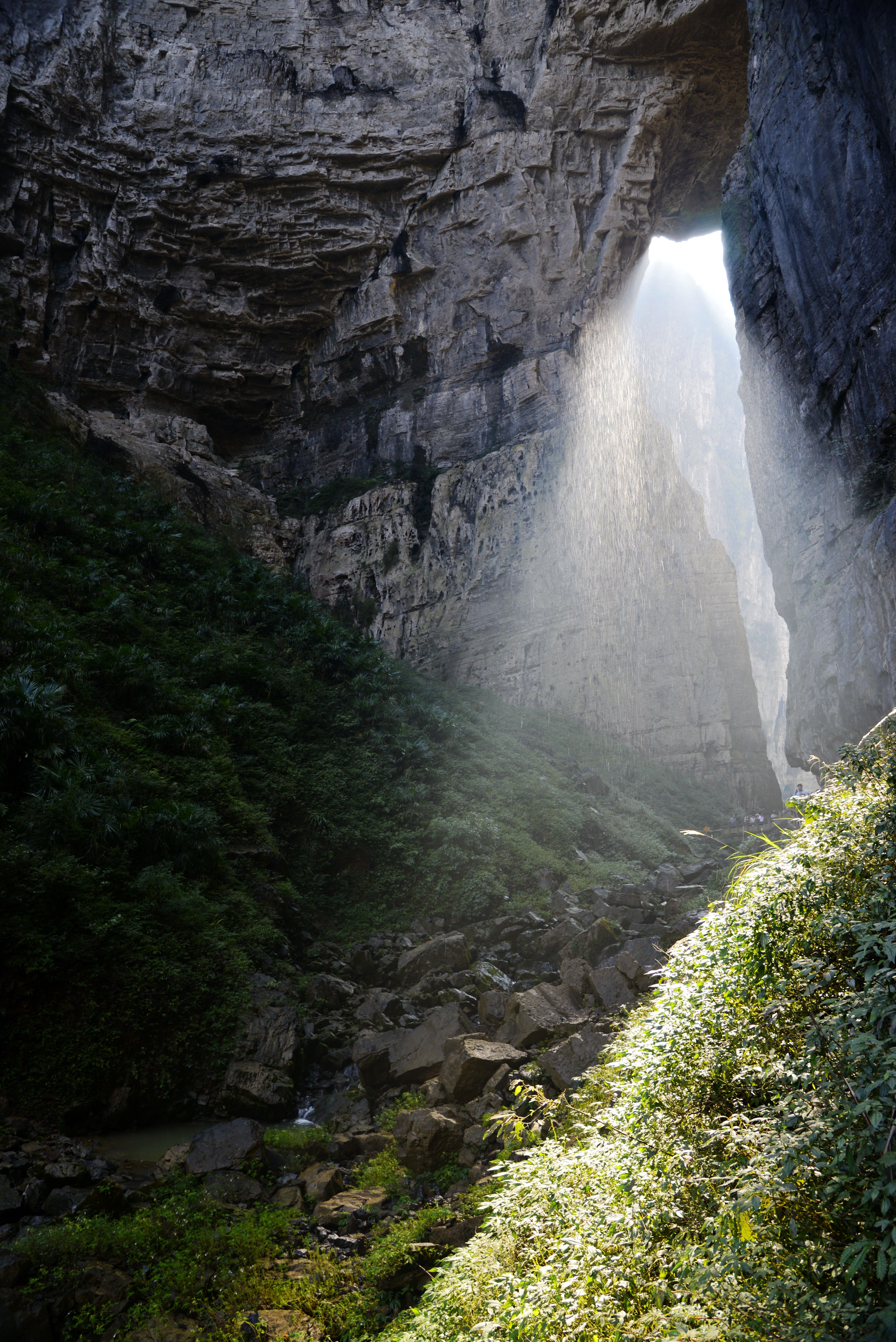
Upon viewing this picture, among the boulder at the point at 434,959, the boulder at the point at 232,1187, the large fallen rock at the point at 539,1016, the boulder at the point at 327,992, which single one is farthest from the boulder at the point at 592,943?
the boulder at the point at 232,1187

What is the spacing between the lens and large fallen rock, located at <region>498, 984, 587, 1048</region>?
645 cm

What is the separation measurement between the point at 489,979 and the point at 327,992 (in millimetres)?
1818

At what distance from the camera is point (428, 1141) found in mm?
5344

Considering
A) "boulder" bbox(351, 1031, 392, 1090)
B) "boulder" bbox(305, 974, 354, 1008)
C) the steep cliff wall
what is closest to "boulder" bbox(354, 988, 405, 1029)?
"boulder" bbox(305, 974, 354, 1008)

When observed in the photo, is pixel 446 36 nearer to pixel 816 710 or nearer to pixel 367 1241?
pixel 816 710

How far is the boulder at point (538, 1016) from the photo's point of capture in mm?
6445

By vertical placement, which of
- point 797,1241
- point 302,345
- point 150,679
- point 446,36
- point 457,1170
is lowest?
point 457,1170

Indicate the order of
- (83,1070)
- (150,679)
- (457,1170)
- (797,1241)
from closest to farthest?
(797,1241), (457,1170), (83,1070), (150,679)

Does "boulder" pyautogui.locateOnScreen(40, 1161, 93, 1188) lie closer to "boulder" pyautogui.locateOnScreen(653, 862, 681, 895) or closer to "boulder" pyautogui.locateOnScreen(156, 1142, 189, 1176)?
"boulder" pyautogui.locateOnScreen(156, 1142, 189, 1176)

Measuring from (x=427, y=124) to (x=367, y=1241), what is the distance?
31.8 meters

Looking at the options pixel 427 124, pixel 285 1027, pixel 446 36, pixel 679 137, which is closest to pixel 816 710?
pixel 285 1027

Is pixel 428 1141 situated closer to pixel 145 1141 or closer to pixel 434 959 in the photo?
pixel 145 1141

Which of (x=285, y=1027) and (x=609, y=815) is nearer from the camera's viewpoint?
(x=285, y=1027)

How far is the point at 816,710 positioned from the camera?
13.9 meters
